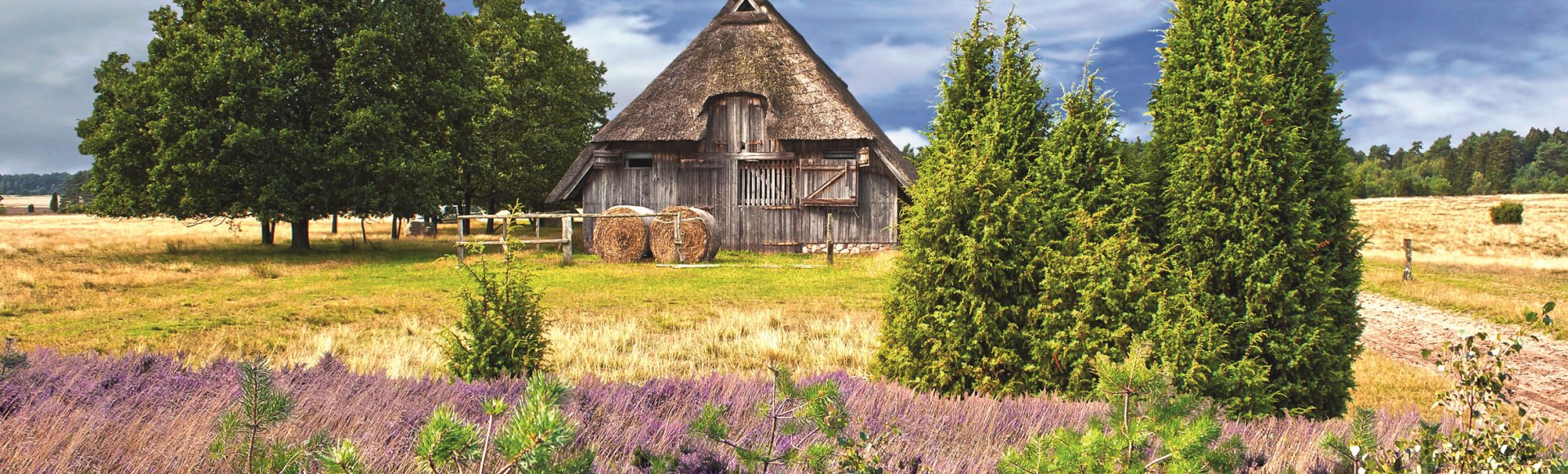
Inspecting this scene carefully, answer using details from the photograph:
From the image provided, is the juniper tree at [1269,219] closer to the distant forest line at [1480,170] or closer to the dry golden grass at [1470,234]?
the dry golden grass at [1470,234]

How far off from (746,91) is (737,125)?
41.6 inches

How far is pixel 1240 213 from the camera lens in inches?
205

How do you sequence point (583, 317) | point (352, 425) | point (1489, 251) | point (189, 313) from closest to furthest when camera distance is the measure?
point (352, 425) < point (583, 317) < point (189, 313) < point (1489, 251)

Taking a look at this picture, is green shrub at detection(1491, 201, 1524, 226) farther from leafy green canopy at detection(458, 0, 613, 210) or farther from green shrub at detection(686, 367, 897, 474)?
green shrub at detection(686, 367, 897, 474)

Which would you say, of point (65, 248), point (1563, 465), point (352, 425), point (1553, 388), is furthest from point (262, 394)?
point (65, 248)

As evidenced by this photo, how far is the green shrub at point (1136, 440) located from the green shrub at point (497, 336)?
147 inches

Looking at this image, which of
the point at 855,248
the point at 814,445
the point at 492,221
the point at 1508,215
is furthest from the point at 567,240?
the point at 1508,215

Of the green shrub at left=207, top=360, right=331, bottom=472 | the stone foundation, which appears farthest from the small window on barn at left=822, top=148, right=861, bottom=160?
the green shrub at left=207, top=360, right=331, bottom=472

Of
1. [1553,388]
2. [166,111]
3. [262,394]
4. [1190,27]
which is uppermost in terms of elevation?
[166,111]

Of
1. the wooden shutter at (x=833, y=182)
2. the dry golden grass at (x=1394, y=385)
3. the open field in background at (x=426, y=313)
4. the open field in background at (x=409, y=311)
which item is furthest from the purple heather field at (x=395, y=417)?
the wooden shutter at (x=833, y=182)

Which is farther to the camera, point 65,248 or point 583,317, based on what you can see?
point 65,248

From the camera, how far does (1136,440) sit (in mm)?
2783

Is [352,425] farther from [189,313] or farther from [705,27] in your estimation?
[705,27]

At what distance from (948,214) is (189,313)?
11334mm
